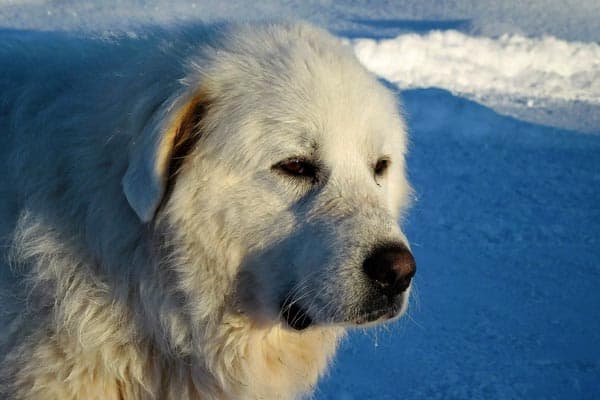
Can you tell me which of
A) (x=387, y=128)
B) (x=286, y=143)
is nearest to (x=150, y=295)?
(x=286, y=143)

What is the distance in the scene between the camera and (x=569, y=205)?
5895 mm

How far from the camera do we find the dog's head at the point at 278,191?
7.75 feet

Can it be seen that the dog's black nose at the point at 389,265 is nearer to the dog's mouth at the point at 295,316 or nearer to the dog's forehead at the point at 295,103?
the dog's mouth at the point at 295,316

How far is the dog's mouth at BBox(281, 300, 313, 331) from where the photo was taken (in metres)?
2.49

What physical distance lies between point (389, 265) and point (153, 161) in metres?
0.83

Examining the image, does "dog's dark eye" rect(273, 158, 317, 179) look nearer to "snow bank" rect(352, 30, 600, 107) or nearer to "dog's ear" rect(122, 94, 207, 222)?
"dog's ear" rect(122, 94, 207, 222)

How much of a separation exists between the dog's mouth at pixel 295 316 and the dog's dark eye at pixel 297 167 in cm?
45

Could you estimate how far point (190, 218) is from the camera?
7.97ft

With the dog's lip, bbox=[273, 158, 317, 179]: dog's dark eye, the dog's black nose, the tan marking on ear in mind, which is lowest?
the dog's lip

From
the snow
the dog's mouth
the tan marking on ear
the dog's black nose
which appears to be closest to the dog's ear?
the tan marking on ear

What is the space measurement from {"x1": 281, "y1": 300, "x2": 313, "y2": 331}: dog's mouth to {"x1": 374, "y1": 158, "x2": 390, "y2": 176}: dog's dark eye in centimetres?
62

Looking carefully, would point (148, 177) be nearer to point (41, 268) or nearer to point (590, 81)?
point (41, 268)

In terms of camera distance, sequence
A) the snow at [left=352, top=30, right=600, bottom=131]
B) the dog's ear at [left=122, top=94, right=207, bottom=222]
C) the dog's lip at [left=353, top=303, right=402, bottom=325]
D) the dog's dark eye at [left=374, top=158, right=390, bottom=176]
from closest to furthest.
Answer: the dog's ear at [left=122, top=94, right=207, bottom=222] < the dog's lip at [left=353, top=303, right=402, bottom=325] < the dog's dark eye at [left=374, top=158, right=390, bottom=176] < the snow at [left=352, top=30, right=600, bottom=131]

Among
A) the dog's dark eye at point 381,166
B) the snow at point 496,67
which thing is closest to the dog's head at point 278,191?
the dog's dark eye at point 381,166
